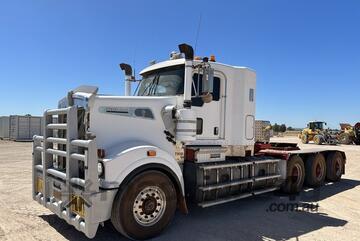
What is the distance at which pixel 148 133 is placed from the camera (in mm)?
5531

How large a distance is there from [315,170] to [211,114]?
500 centimetres

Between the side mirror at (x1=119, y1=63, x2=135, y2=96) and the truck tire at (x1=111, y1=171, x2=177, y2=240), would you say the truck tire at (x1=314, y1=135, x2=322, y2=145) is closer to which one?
the side mirror at (x1=119, y1=63, x2=135, y2=96)

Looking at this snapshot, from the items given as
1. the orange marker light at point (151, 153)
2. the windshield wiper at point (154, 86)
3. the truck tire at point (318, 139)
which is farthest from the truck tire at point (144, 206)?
the truck tire at point (318, 139)

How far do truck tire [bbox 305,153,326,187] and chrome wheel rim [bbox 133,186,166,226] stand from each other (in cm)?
598

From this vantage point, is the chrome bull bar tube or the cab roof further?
the cab roof

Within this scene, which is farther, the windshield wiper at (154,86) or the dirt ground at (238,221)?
the windshield wiper at (154,86)

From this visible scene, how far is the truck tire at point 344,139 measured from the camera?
34.7 meters

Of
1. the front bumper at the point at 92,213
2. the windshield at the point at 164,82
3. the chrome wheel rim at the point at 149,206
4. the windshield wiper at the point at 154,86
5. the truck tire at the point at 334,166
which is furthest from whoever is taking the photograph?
the truck tire at the point at 334,166

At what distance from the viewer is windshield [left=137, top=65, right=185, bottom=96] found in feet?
20.4

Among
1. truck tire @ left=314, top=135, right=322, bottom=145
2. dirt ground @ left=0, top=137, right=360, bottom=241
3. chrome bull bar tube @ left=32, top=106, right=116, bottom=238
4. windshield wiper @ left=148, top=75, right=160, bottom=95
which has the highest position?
windshield wiper @ left=148, top=75, right=160, bottom=95

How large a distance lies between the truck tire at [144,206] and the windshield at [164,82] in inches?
69.5

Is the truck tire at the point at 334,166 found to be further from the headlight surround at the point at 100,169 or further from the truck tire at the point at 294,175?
the headlight surround at the point at 100,169

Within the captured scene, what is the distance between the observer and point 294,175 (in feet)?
29.1

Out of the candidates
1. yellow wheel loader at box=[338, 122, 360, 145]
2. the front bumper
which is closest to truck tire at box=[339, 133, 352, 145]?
yellow wheel loader at box=[338, 122, 360, 145]
